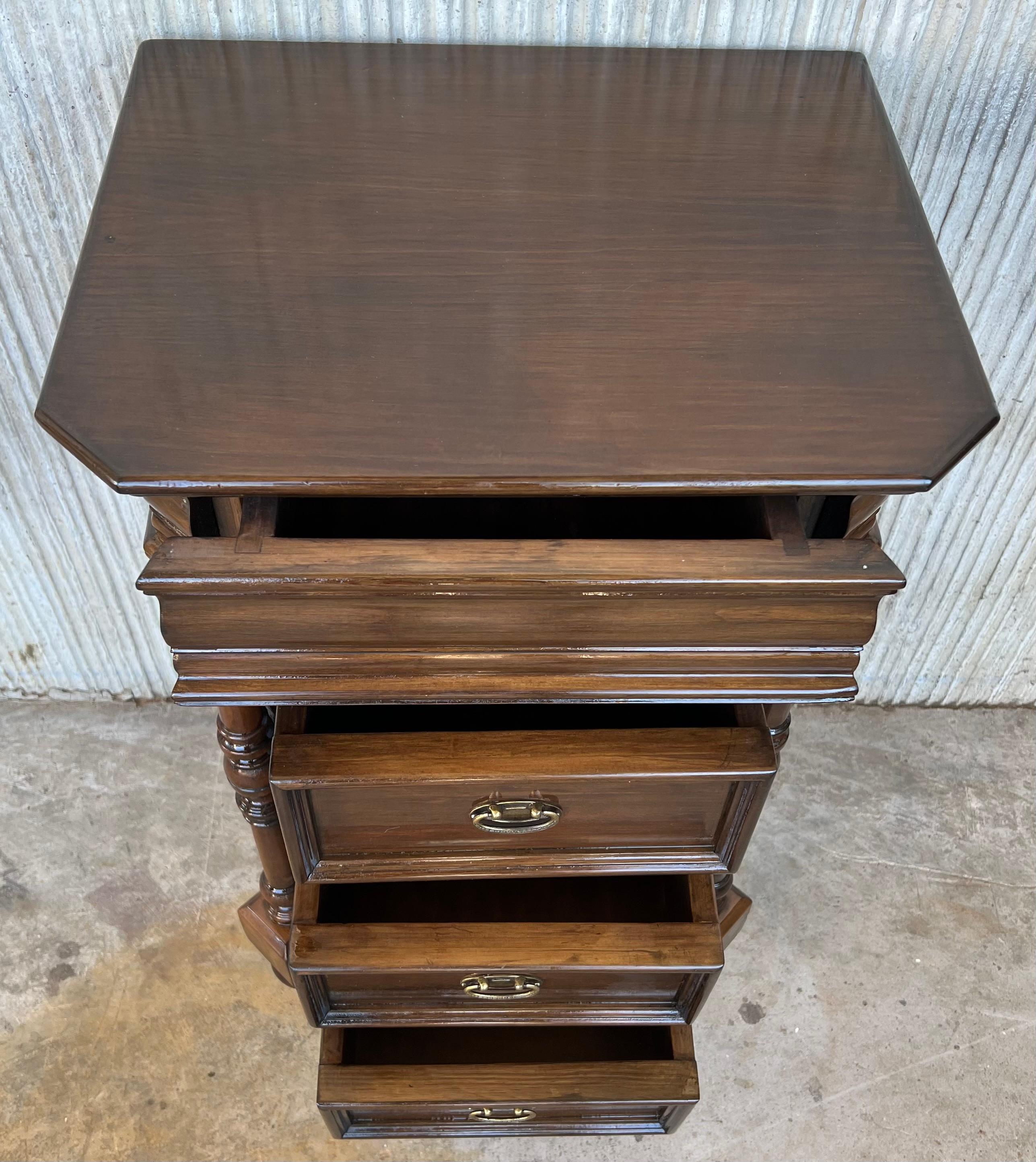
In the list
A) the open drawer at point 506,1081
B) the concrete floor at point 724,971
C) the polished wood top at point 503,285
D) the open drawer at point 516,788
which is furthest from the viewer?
the concrete floor at point 724,971

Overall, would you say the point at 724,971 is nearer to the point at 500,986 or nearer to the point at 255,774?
the point at 500,986

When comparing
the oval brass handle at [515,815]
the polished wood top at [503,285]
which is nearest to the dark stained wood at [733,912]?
the oval brass handle at [515,815]

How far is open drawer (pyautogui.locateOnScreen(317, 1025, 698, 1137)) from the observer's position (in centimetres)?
95

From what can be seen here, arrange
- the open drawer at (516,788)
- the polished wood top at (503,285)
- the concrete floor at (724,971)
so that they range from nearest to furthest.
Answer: the polished wood top at (503,285) < the open drawer at (516,788) < the concrete floor at (724,971)

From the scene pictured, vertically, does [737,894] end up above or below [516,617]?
below

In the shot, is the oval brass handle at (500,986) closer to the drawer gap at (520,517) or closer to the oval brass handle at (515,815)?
the oval brass handle at (515,815)

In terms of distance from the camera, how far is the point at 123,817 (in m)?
1.31

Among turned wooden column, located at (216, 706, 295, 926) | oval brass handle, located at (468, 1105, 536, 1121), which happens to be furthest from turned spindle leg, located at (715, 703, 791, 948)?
turned wooden column, located at (216, 706, 295, 926)

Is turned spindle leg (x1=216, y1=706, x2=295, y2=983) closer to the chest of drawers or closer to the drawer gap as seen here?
the chest of drawers

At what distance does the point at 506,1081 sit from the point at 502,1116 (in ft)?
0.28

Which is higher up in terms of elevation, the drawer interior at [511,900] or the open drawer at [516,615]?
the open drawer at [516,615]

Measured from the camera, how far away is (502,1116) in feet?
3.33

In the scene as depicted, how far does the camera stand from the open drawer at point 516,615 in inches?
23.6

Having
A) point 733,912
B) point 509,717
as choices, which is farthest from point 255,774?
point 733,912
